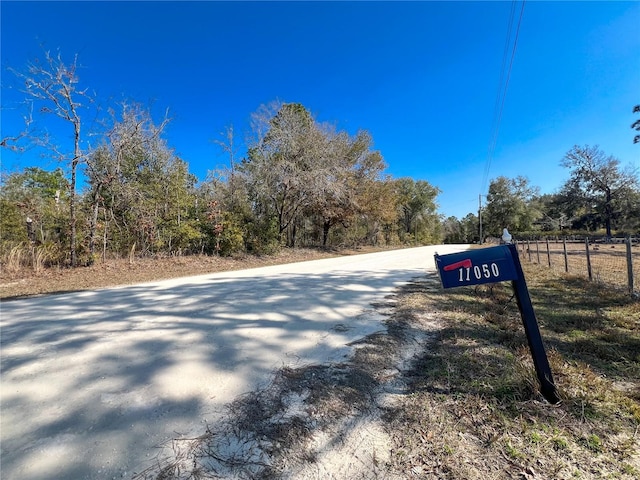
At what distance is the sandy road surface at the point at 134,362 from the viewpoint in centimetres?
162

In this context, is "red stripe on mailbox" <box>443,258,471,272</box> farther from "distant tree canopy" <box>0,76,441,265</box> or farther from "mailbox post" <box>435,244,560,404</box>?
"distant tree canopy" <box>0,76,441,265</box>

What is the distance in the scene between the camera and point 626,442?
160 centimetres

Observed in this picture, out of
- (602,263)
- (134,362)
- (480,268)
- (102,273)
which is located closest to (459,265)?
(480,268)

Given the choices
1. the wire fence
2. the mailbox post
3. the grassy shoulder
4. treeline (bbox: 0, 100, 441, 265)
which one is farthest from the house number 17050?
treeline (bbox: 0, 100, 441, 265)

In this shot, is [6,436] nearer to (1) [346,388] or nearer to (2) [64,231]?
(1) [346,388]

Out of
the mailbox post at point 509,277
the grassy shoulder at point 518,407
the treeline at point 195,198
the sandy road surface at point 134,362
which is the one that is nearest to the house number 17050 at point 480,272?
the mailbox post at point 509,277

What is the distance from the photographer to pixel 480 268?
1.97 meters

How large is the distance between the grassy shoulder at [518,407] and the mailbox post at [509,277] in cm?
10

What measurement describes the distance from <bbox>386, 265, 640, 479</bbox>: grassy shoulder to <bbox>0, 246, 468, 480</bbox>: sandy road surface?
39.4 inches

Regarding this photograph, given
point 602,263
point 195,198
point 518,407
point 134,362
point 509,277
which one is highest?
point 195,198

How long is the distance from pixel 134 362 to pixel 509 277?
10.2 feet

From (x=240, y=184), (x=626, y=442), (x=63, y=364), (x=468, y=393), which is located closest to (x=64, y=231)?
(x=240, y=184)

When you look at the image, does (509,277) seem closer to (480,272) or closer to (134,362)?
(480,272)

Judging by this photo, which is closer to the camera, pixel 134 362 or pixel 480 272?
pixel 480 272
